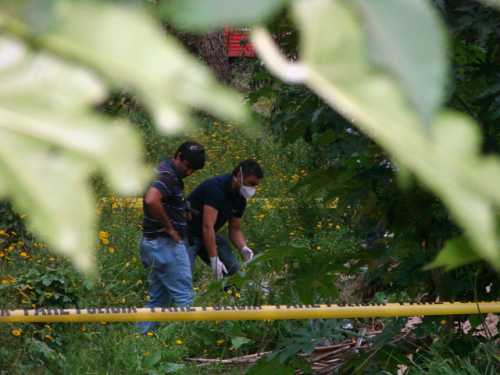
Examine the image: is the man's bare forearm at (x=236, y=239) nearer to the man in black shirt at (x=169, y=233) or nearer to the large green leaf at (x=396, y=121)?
the man in black shirt at (x=169, y=233)

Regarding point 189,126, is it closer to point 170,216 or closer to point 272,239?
point 170,216

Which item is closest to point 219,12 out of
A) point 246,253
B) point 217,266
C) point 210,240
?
point 210,240

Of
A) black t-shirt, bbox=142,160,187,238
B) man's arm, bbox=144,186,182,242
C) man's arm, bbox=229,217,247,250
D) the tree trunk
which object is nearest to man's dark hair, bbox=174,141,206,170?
black t-shirt, bbox=142,160,187,238

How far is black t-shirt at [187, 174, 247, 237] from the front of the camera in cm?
742

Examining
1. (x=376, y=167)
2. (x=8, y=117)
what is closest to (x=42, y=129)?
(x=8, y=117)

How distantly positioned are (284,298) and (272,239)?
421 centimetres

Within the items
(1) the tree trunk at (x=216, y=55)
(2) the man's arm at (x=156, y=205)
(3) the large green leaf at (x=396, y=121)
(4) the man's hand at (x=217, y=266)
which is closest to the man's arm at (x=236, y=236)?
(4) the man's hand at (x=217, y=266)

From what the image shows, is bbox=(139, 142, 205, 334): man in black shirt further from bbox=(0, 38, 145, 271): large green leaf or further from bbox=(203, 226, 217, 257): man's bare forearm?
bbox=(0, 38, 145, 271): large green leaf

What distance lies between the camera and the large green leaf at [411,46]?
359 mm

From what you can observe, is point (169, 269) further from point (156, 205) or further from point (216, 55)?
point (216, 55)

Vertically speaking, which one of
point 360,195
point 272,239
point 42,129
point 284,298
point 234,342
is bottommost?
point 272,239

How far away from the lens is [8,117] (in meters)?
0.38

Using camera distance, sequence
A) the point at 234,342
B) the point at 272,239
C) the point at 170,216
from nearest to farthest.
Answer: the point at 234,342
the point at 170,216
the point at 272,239

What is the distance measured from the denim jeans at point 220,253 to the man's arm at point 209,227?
207 millimetres
